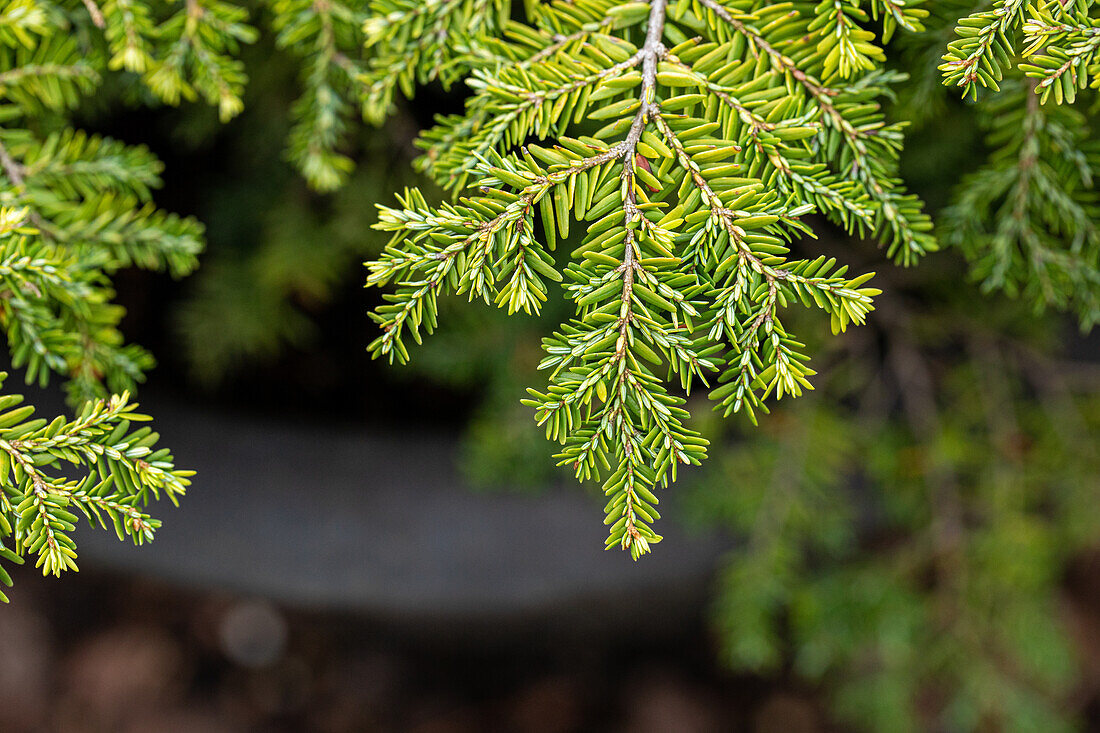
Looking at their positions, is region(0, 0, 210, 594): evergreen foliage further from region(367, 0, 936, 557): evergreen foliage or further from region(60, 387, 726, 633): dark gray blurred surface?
region(60, 387, 726, 633): dark gray blurred surface

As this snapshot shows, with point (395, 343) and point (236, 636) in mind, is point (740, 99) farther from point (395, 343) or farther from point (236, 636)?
point (236, 636)

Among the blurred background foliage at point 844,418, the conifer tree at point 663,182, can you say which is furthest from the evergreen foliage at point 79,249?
the blurred background foliage at point 844,418

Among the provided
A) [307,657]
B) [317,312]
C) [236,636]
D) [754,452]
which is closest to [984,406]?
[754,452]

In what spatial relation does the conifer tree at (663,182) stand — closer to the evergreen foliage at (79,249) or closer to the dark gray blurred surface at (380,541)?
the evergreen foliage at (79,249)

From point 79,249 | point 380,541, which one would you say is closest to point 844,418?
point 380,541

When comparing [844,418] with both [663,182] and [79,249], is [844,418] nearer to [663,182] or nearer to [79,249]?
[663,182]

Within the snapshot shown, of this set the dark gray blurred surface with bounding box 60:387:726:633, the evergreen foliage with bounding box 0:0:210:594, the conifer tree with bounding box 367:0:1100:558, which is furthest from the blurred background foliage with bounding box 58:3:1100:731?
the conifer tree with bounding box 367:0:1100:558
